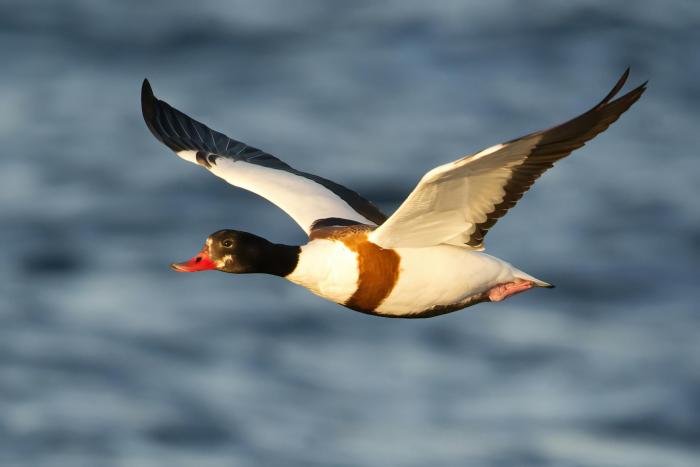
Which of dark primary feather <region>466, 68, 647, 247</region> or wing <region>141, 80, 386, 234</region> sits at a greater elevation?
wing <region>141, 80, 386, 234</region>

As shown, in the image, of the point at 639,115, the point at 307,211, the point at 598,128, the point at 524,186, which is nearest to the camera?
the point at 598,128

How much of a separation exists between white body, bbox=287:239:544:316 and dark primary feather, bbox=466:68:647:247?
0.32 metres

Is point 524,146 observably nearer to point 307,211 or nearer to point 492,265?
point 492,265

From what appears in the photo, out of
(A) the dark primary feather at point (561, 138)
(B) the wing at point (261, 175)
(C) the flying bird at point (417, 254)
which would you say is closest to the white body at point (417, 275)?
(C) the flying bird at point (417, 254)

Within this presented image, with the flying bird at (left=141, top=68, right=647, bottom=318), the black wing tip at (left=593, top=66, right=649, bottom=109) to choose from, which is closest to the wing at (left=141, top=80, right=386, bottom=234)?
the flying bird at (left=141, top=68, right=647, bottom=318)

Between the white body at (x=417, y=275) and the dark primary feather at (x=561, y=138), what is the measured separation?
0.32 metres

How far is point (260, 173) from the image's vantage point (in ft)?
35.3

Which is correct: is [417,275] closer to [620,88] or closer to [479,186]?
[479,186]

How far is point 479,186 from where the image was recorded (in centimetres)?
845

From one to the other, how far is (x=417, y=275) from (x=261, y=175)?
2.29 metres

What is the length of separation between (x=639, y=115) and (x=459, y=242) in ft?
63.6

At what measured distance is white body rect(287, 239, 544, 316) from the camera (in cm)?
881

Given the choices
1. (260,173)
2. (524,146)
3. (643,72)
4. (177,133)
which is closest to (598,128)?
(524,146)

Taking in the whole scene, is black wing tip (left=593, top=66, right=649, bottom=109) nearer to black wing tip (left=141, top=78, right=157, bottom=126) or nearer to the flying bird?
the flying bird
